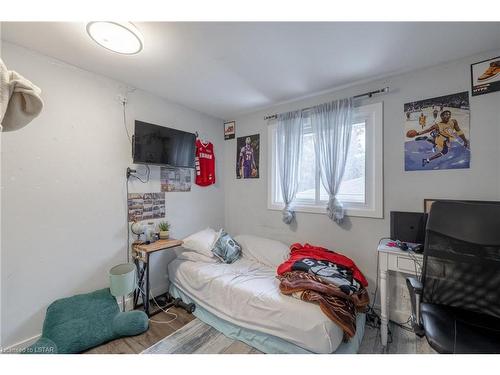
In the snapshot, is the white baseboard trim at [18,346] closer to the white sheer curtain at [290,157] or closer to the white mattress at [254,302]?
the white mattress at [254,302]

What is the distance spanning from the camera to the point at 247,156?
3043mm

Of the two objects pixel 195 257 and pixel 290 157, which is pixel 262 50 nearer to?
pixel 290 157

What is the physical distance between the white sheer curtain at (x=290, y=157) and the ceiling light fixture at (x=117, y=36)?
170 cm

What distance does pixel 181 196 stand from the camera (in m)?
2.73


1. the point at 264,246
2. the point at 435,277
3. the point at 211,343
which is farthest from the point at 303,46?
the point at 211,343

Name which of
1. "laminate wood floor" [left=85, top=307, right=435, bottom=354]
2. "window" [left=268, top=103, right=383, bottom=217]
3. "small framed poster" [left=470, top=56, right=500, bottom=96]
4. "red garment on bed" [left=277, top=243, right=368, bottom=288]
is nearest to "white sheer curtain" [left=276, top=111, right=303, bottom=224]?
"window" [left=268, top=103, right=383, bottom=217]

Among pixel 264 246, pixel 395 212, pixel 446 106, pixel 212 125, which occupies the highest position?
pixel 212 125

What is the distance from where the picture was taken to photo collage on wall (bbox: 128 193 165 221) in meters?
2.23

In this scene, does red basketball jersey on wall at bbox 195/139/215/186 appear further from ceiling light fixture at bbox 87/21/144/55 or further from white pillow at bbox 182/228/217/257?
ceiling light fixture at bbox 87/21/144/55

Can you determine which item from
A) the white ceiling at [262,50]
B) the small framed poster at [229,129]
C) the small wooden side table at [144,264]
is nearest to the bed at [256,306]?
the small wooden side table at [144,264]

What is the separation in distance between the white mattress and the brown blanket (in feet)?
0.15

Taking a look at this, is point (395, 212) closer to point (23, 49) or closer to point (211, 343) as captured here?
point (211, 343)

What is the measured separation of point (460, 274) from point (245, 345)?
5.20 ft
